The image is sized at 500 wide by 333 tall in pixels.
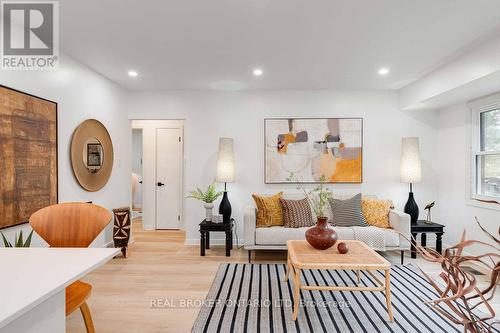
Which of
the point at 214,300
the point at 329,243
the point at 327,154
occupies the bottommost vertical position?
the point at 214,300

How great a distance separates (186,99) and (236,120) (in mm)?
884

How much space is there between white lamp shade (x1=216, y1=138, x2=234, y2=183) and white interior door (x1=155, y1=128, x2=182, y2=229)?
5.39 ft

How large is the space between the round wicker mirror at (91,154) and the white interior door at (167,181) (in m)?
1.55

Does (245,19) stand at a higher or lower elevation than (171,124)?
higher

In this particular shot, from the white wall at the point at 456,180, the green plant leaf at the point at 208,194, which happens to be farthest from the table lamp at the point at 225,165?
the white wall at the point at 456,180

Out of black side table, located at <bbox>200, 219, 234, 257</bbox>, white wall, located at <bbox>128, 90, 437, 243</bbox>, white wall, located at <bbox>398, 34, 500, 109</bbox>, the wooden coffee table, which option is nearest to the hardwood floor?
black side table, located at <bbox>200, 219, 234, 257</bbox>

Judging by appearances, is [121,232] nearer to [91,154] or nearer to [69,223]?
[91,154]

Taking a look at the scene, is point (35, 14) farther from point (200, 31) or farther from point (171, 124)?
point (171, 124)

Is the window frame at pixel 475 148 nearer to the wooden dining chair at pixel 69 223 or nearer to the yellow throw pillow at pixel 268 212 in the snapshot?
the yellow throw pillow at pixel 268 212

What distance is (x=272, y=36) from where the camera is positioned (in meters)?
2.81

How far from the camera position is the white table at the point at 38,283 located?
96 centimetres

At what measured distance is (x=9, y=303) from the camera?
0.94 m

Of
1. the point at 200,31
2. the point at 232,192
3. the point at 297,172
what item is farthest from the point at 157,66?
the point at 297,172

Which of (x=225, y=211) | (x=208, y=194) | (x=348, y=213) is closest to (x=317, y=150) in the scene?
(x=348, y=213)
